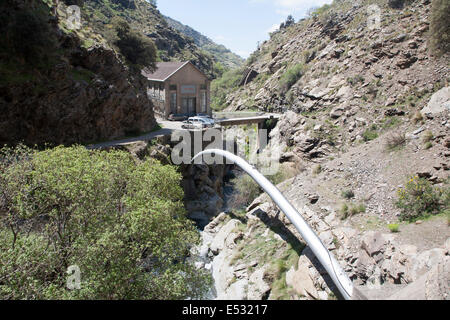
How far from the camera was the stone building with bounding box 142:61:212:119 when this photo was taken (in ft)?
141

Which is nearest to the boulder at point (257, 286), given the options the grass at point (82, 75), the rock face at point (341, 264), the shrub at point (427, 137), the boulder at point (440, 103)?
the rock face at point (341, 264)

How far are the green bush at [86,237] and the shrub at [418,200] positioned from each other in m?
10.4

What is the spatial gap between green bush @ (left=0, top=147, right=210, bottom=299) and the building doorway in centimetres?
3131

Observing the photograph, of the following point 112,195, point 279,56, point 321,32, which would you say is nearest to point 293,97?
Result: point 321,32

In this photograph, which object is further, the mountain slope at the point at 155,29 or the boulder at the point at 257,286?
the mountain slope at the point at 155,29

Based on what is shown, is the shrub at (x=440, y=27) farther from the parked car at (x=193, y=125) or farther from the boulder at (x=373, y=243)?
the parked car at (x=193, y=125)

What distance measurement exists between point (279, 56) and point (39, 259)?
71.2 meters

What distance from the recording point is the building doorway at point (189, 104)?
44.9 metres

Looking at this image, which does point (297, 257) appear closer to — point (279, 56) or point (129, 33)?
point (129, 33)

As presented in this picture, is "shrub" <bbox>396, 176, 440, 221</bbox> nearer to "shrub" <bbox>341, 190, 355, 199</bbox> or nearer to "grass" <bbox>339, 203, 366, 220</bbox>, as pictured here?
"grass" <bbox>339, 203, 366, 220</bbox>

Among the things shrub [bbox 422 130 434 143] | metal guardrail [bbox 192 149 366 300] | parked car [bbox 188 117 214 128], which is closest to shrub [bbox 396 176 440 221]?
shrub [bbox 422 130 434 143]

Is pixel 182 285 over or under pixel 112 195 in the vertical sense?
under

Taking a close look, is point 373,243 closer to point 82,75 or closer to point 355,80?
point 82,75

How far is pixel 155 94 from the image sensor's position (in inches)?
1761
